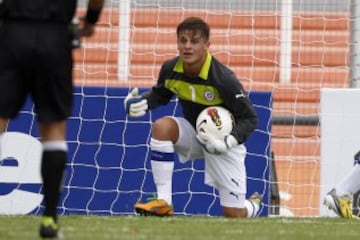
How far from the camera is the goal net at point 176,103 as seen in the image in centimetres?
966

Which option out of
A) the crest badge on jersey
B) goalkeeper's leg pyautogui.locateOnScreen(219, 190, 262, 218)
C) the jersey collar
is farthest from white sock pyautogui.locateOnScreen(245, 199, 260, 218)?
the jersey collar

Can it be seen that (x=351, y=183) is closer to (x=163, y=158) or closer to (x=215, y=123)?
(x=215, y=123)

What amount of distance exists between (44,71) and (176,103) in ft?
12.1

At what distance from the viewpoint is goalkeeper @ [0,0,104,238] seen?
6094 millimetres

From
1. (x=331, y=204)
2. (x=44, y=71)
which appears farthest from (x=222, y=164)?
(x=44, y=71)

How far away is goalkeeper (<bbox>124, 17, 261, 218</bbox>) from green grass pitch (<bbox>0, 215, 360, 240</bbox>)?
507 millimetres

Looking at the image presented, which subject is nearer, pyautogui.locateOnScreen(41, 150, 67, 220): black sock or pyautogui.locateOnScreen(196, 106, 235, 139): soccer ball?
pyautogui.locateOnScreen(41, 150, 67, 220): black sock

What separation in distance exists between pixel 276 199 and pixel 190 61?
1.96m

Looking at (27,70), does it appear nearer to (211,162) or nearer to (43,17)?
(43,17)

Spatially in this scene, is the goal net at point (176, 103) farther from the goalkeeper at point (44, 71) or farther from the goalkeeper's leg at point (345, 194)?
the goalkeeper at point (44, 71)

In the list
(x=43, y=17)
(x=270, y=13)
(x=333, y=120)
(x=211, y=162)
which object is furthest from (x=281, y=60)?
(x=43, y=17)

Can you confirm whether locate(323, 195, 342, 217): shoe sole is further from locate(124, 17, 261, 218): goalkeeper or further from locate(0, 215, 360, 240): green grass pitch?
locate(124, 17, 261, 218): goalkeeper

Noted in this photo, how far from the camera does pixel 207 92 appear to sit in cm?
855

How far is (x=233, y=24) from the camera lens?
11.9 m
